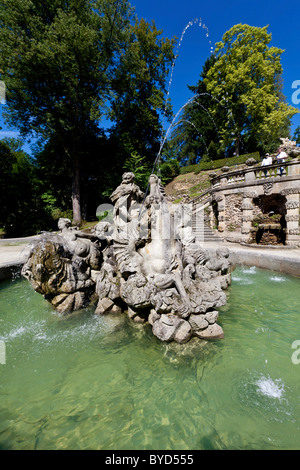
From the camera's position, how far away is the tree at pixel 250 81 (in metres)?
21.5

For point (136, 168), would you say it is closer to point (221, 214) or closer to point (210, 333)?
point (221, 214)

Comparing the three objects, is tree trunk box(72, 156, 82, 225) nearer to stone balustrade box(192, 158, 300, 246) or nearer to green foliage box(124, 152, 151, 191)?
green foliage box(124, 152, 151, 191)

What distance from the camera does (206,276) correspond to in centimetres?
453

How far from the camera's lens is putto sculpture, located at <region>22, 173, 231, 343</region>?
353 centimetres

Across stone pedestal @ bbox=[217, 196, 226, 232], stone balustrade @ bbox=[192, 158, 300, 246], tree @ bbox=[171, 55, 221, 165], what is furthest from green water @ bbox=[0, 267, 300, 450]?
tree @ bbox=[171, 55, 221, 165]

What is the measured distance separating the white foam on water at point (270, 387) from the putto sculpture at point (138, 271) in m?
0.90

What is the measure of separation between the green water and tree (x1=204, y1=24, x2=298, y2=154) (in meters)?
25.6

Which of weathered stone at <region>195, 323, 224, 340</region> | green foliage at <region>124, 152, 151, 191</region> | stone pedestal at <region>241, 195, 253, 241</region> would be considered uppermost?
green foliage at <region>124, 152, 151, 191</region>

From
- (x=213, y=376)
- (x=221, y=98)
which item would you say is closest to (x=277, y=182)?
(x=213, y=376)

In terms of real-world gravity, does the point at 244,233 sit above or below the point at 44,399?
above
